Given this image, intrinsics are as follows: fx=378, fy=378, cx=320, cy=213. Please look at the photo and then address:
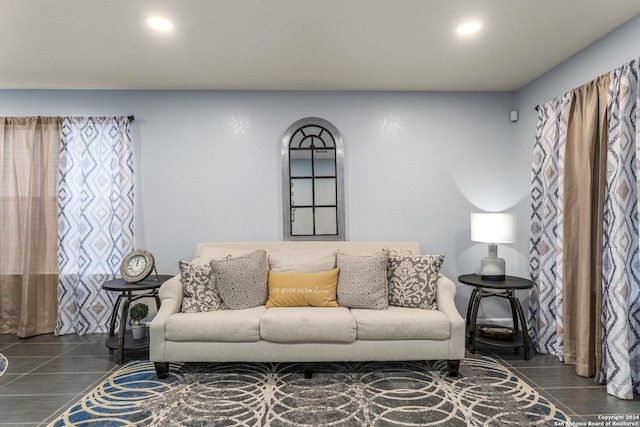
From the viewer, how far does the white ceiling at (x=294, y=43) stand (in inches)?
92.0

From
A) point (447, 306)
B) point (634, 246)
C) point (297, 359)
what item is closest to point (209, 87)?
point (297, 359)

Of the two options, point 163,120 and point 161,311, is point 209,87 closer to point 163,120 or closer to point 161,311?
point 163,120

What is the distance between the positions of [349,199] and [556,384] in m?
2.32

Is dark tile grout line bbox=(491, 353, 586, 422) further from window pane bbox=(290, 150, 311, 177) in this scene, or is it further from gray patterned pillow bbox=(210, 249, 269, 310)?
window pane bbox=(290, 150, 311, 177)

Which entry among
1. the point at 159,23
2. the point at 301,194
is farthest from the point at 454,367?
the point at 159,23

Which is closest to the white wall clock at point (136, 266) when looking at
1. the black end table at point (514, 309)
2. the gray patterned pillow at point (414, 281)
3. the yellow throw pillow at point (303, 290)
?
the yellow throw pillow at point (303, 290)

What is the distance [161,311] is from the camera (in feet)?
9.43

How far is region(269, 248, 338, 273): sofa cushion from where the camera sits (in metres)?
3.35

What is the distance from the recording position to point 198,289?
3037 millimetres

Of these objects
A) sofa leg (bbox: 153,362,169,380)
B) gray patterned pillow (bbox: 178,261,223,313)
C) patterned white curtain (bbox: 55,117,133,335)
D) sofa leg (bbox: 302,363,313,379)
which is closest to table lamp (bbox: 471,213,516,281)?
sofa leg (bbox: 302,363,313,379)

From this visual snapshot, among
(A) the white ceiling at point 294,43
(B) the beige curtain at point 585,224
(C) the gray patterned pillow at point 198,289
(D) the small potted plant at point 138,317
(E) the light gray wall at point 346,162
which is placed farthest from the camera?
(E) the light gray wall at point 346,162

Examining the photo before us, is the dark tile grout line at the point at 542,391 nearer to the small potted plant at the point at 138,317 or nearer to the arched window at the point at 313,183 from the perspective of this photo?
the arched window at the point at 313,183

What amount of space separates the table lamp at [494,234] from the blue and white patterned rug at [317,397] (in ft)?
2.56

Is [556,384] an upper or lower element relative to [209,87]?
lower
